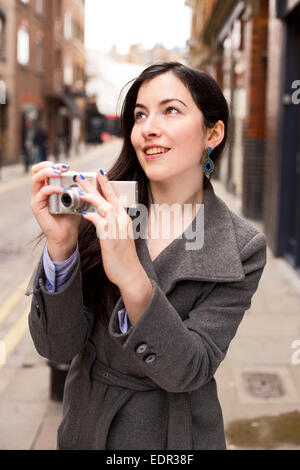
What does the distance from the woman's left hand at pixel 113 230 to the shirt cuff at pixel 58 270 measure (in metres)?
0.21

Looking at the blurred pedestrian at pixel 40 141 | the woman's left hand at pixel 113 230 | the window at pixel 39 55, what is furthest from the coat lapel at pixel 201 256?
the window at pixel 39 55

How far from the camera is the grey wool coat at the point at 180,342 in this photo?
154 centimetres

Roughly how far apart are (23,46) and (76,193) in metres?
28.6

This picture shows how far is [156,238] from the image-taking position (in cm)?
171

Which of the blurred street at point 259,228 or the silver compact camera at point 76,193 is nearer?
the silver compact camera at point 76,193

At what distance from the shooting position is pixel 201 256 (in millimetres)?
1616

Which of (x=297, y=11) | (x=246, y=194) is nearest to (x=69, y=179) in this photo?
(x=297, y=11)

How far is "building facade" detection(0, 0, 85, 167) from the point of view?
83.4 feet

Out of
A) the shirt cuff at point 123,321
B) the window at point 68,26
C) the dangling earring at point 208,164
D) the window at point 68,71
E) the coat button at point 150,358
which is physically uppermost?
the window at point 68,26

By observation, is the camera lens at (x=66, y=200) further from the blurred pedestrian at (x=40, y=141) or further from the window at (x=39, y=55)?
the window at (x=39, y=55)

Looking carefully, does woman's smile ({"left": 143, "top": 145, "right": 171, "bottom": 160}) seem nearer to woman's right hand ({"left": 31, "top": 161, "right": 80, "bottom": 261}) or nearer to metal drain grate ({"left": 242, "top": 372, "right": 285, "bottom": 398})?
woman's right hand ({"left": 31, "top": 161, "right": 80, "bottom": 261})

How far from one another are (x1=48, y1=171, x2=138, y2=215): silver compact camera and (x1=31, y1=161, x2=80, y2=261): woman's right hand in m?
0.01

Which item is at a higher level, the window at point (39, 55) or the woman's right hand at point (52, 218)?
the window at point (39, 55)
